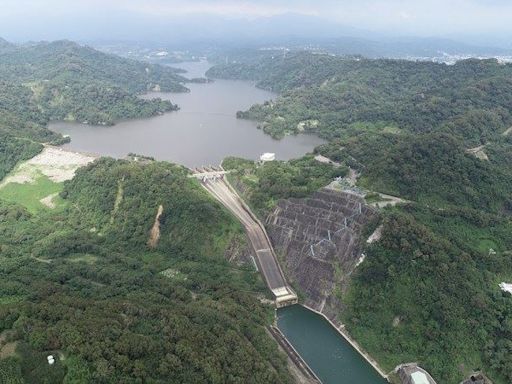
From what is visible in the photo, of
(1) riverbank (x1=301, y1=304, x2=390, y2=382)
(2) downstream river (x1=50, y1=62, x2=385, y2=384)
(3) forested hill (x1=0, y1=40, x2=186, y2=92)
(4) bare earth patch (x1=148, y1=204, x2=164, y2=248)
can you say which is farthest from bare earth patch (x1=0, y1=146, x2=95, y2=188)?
(3) forested hill (x1=0, y1=40, x2=186, y2=92)

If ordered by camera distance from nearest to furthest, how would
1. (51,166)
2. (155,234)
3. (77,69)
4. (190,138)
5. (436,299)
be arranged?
(436,299)
(155,234)
(51,166)
(190,138)
(77,69)

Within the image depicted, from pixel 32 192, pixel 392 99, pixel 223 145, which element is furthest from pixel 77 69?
pixel 392 99

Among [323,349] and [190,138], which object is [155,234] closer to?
[323,349]

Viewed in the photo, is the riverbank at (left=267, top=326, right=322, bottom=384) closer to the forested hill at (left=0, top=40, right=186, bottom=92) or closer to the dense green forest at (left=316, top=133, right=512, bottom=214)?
the dense green forest at (left=316, top=133, right=512, bottom=214)

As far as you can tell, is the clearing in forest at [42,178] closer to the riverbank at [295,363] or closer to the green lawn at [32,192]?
the green lawn at [32,192]

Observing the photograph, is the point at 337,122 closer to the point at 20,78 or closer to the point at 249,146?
the point at 249,146

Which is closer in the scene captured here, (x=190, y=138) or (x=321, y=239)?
(x=321, y=239)

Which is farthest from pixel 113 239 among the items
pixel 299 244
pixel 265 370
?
pixel 265 370
